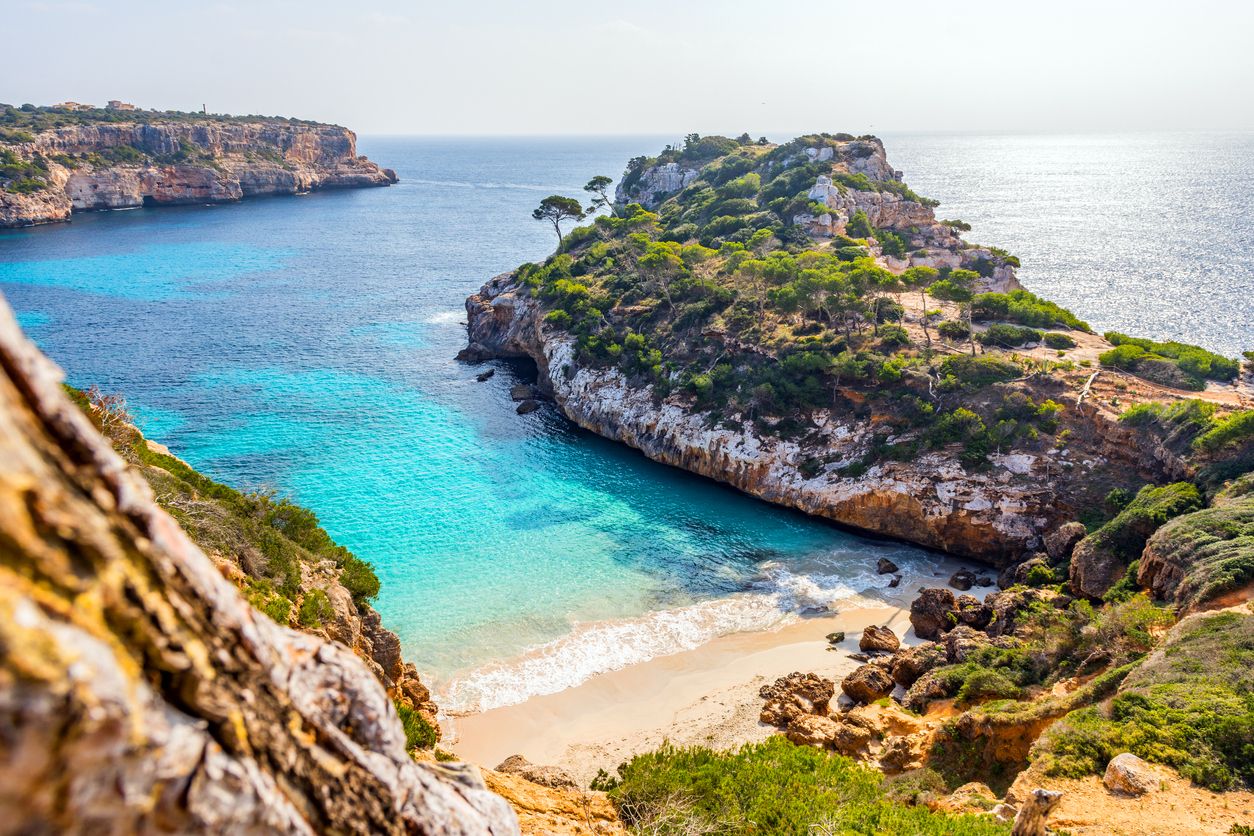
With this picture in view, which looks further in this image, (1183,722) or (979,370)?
(979,370)

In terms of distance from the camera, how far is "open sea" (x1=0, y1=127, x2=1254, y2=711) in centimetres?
2973

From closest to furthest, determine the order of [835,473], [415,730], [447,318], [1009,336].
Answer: [415,730] < [835,473] < [1009,336] < [447,318]

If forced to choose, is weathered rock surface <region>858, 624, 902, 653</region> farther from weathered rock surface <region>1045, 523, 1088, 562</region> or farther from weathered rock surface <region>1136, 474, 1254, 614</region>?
weathered rock surface <region>1136, 474, 1254, 614</region>

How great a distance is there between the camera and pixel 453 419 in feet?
158

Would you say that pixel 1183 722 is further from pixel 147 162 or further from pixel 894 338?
pixel 147 162

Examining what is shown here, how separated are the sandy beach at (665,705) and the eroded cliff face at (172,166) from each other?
395ft

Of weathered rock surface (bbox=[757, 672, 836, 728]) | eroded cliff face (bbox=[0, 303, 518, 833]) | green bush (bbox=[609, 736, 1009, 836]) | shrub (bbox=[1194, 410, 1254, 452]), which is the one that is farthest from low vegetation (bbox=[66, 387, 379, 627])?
shrub (bbox=[1194, 410, 1254, 452])

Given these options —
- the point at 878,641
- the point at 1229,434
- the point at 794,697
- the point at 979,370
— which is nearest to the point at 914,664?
the point at 878,641

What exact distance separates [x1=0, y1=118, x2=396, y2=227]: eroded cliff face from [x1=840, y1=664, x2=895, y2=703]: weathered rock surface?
127 meters

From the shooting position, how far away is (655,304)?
52.5 meters

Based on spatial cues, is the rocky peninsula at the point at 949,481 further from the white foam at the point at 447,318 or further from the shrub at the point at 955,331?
the white foam at the point at 447,318

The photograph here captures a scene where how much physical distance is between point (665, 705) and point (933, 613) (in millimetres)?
11036

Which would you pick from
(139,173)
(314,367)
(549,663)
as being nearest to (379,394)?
(314,367)

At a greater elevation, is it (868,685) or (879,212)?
(879,212)
